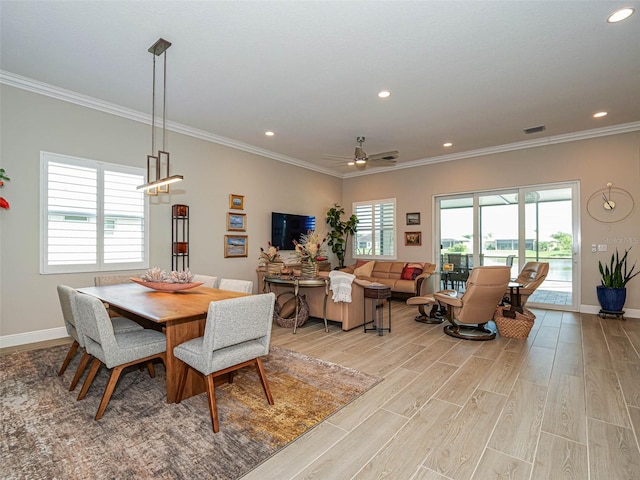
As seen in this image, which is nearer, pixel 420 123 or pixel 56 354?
pixel 56 354

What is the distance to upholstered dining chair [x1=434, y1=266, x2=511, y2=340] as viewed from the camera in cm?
407

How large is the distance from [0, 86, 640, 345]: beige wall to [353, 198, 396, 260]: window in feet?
0.73

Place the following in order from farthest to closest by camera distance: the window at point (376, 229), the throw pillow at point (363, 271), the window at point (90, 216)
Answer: the window at point (376, 229) < the throw pillow at point (363, 271) < the window at point (90, 216)

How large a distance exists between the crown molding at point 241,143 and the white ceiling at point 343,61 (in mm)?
33

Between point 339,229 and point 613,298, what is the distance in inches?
215

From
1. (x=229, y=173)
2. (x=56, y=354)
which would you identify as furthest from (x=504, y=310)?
(x=56, y=354)

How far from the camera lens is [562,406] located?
2529 mm

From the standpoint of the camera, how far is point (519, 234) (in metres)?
6.28

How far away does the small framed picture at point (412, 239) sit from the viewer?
752 centimetres

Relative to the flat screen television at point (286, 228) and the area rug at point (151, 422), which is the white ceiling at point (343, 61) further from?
the area rug at point (151, 422)

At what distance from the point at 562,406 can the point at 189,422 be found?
2.86 meters

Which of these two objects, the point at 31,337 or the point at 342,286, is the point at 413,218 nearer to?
the point at 342,286

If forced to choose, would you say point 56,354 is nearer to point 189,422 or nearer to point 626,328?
point 189,422

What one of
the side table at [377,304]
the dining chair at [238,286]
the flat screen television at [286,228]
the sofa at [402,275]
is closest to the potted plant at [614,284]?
the sofa at [402,275]
